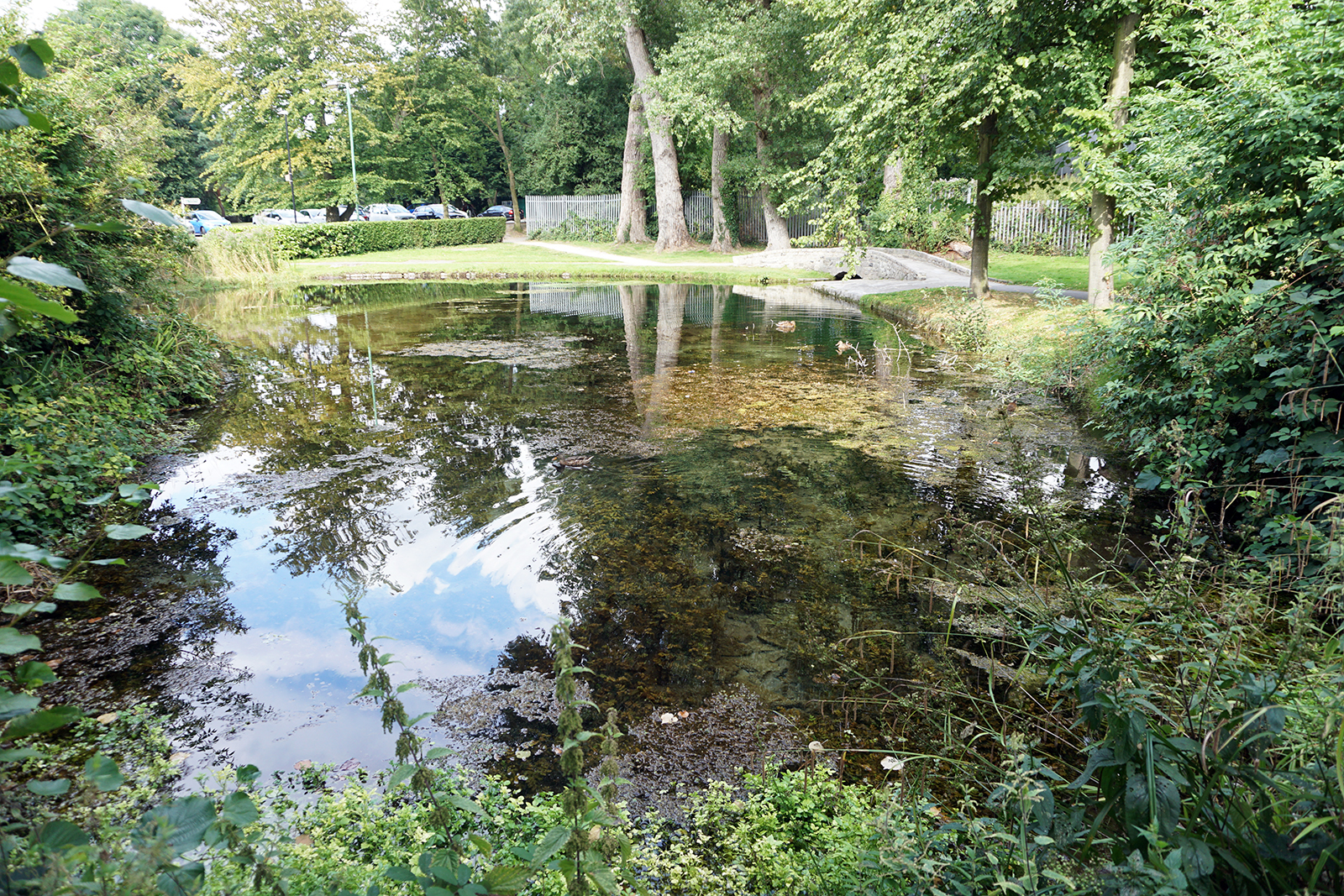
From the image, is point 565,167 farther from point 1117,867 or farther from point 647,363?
point 1117,867

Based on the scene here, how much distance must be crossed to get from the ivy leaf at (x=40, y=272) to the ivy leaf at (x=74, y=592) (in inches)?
19.5

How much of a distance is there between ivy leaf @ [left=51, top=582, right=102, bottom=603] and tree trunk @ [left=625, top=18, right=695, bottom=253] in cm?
2230

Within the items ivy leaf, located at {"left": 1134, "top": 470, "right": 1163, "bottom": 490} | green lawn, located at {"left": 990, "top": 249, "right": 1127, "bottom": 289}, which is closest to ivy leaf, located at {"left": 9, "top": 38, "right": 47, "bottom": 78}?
ivy leaf, located at {"left": 1134, "top": 470, "right": 1163, "bottom": 490}

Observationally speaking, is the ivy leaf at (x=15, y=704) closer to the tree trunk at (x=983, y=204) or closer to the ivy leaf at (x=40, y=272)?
the ivy leaf at (x=40, y=272)

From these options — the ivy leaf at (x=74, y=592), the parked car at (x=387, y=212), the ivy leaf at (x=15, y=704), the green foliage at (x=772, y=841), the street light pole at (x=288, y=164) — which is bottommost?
the green foliage at (x=772, y=841)

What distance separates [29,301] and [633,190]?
92.7 ft

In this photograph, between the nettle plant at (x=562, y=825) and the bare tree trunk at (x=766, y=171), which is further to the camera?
the bare tree trunk at (x=766, y=171)

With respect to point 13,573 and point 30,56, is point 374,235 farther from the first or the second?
point 13,573

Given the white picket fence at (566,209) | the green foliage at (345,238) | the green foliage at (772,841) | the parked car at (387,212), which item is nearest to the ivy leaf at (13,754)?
the green foliage at (772,841)

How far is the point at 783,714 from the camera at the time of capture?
296cm

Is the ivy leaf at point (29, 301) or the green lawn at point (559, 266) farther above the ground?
the green lawn at point (559, 266)

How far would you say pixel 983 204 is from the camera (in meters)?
11.1

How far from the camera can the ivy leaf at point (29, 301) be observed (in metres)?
1.06

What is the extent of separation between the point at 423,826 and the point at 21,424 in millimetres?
3819
